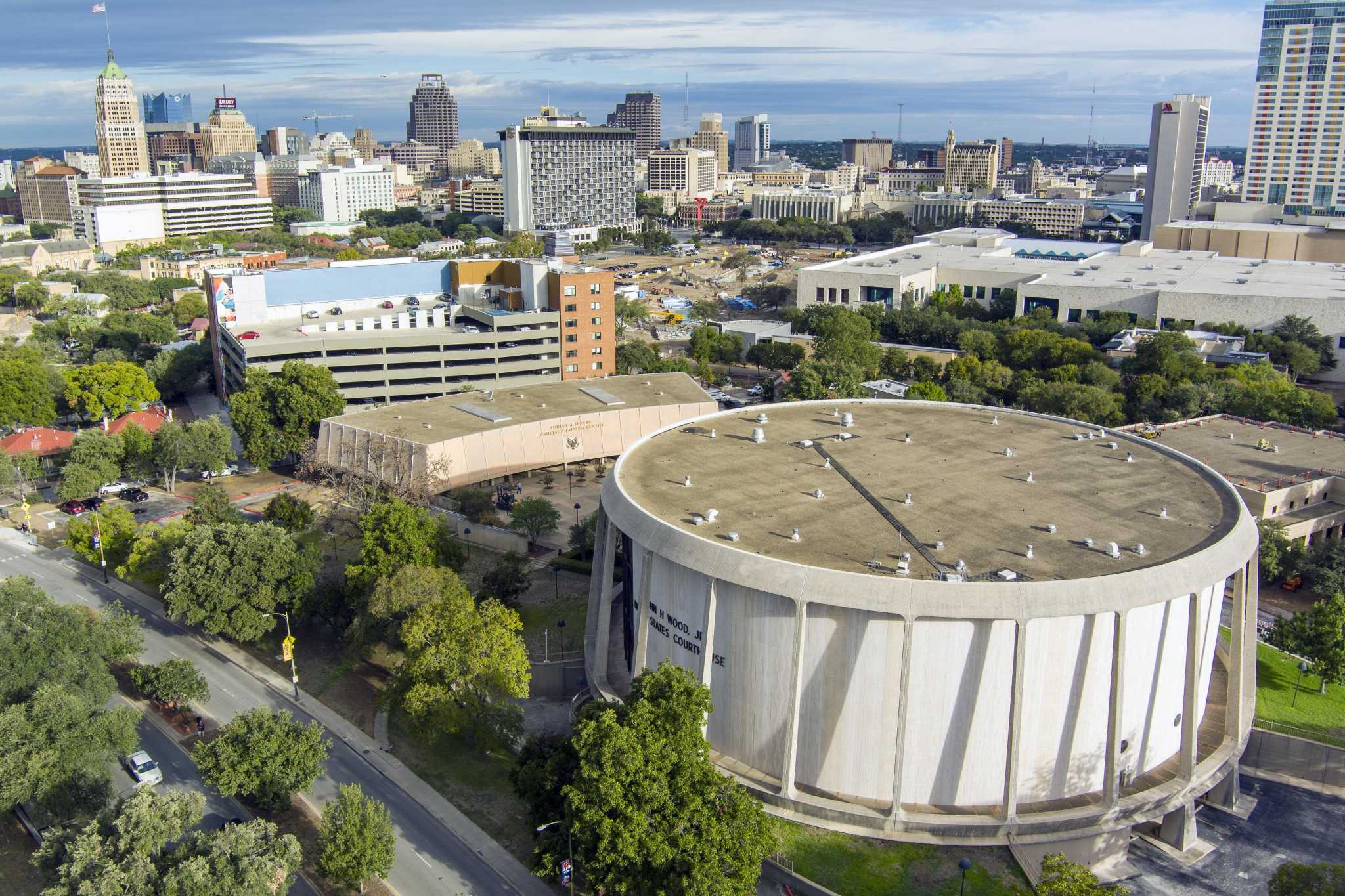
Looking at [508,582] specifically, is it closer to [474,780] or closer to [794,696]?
[474,780]

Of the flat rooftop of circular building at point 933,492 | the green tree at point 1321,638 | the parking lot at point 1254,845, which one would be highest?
the flat rooftop of circular building at point 933,492

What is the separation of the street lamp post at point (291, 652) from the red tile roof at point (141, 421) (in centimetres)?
5093

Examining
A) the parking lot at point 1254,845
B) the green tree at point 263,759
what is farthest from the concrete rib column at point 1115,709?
the green tree at point 263,759

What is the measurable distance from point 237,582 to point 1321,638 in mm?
68982

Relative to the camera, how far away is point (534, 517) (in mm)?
85250

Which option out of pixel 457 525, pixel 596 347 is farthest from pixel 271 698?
pixel 596 347

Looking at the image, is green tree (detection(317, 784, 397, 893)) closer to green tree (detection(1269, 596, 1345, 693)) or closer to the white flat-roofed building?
green tree (detection(1269, 596, 1345, 693))

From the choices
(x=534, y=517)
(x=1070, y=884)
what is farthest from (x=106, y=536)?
(x=1070, y=884)

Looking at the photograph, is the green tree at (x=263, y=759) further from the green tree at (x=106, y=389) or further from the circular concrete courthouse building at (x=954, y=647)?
the green tree at (x=106, y=389)

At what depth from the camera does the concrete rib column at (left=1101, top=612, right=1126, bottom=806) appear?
48.8 m

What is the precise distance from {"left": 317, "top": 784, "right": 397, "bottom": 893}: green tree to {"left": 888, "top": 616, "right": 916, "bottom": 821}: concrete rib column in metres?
23.3

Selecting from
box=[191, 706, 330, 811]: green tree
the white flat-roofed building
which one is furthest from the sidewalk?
the white flat-roofed building

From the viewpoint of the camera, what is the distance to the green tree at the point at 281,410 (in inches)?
4161

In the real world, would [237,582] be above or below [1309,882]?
above
